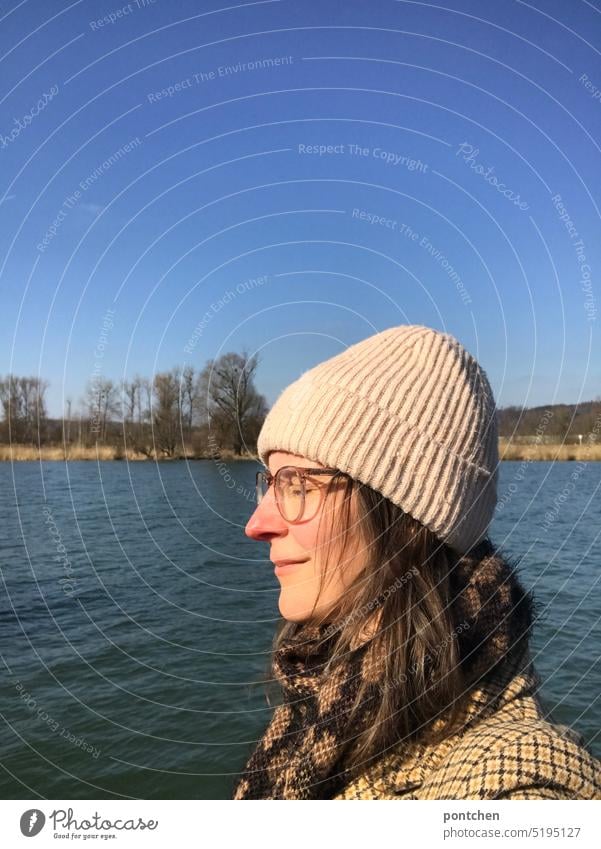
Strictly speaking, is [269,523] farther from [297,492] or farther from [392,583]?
[392,583]

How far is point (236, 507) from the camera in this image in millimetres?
21875

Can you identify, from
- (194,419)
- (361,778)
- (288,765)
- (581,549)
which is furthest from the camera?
(581,549)

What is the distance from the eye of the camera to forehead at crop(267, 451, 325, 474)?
1.62m

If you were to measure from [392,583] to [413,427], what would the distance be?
350 millimetres

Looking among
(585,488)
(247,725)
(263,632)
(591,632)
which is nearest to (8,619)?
(263,632)

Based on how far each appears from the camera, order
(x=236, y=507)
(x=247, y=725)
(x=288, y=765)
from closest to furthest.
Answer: (x=288, y=765) → (x=247, y=725) → (x=236, y=507)

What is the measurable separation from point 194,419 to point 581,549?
12228mm
